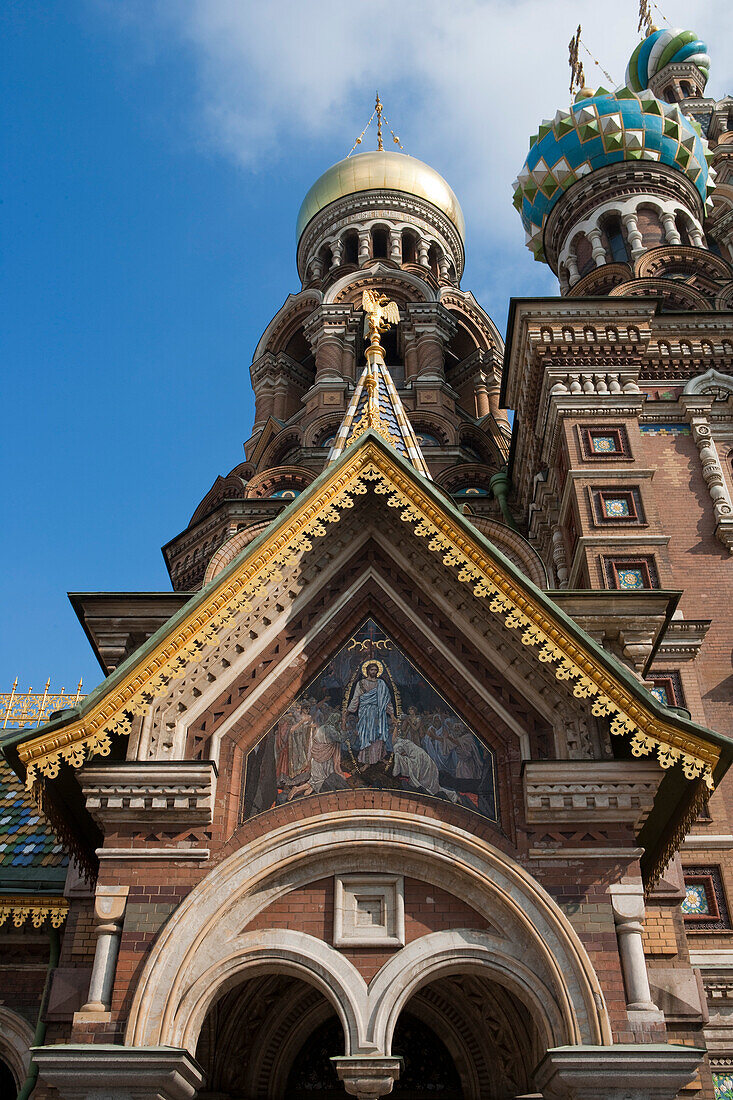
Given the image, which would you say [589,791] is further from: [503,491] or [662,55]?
[662,55]

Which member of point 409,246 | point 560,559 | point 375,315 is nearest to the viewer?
point 375,315

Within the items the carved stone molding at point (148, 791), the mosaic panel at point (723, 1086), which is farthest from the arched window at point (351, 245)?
the carved stone molding at point (148, 791)

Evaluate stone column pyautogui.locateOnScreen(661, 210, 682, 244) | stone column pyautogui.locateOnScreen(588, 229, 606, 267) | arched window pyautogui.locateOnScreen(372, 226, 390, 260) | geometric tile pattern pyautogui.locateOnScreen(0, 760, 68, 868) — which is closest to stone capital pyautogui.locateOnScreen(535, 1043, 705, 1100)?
geometric tile pattern pyautogui.locateOnScreen(0, 760, 68, 868)

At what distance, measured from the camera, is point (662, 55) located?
39094 mm

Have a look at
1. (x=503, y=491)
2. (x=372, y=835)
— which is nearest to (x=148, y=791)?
(x=372, y=835)

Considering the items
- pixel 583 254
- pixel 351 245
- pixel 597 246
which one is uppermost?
pixel 351 245

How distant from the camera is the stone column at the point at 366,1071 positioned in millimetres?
6875

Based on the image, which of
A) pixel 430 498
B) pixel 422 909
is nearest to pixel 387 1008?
pixel 422 909

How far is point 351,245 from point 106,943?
2688cm

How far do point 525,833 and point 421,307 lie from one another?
67.7ft

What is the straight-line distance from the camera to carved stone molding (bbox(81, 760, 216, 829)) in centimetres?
768

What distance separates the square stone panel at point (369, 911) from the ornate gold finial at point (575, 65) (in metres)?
33.1

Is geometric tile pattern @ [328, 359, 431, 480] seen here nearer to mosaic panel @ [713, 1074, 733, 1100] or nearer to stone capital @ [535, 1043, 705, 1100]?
stone capital @ [535, 1043, 705, 1100]

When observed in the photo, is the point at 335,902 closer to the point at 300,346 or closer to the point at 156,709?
the point at 156,709
